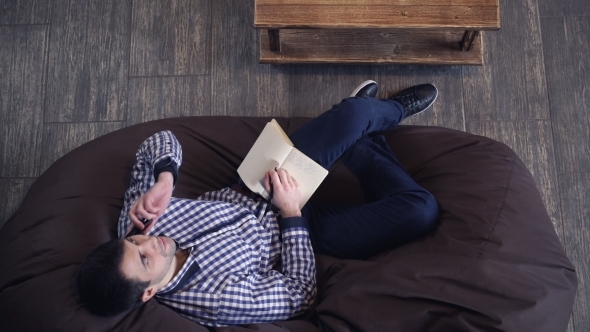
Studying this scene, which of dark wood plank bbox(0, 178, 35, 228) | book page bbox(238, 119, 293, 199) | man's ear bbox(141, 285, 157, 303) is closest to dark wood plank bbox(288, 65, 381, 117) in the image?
book page bbox(238, 119, 293, 199)

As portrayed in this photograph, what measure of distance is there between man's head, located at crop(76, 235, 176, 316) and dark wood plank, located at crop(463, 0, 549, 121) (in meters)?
1.26

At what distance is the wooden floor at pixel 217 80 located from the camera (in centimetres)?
183

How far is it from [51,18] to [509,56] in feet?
5.87

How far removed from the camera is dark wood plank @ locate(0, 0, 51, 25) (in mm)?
1969

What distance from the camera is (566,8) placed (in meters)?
1.91

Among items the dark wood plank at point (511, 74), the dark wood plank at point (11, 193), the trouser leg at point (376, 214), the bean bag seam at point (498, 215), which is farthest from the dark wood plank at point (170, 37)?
the bean bag seam at point (498, 215)

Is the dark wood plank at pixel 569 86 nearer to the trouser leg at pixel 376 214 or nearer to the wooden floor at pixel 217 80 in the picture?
the wooden floor at pixel 217 80

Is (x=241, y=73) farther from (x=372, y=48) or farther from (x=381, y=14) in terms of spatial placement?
(x=381, y=14)

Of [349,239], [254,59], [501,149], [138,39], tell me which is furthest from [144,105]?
[501,149]

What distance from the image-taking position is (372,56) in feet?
5.95

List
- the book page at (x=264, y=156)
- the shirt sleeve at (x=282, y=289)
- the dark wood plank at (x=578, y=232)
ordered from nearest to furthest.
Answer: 1. the shirt sleeve at (x=282, y=289)
2. the book page at (x=264, y=156)
3. the dark wood plank at (x=578, y=232)

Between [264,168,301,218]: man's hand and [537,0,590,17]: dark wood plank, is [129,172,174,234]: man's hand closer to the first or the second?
[264,168,301,218]: man's hand

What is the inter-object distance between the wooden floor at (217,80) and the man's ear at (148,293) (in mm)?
867

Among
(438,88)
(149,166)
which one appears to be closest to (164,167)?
(149,166)
